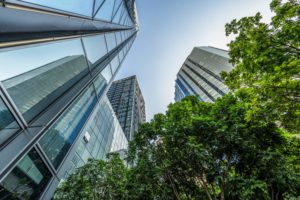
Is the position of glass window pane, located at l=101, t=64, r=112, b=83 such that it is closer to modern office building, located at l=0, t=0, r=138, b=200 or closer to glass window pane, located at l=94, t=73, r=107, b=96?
glass window pane, located at l=94, t=73, r=107, b=96

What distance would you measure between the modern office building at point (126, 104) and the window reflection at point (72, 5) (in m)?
36.9

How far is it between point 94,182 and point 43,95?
5.55 m

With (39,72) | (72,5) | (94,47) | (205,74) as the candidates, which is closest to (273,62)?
(72,5)

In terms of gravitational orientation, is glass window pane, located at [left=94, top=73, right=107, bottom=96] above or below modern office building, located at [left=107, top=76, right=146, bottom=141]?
above

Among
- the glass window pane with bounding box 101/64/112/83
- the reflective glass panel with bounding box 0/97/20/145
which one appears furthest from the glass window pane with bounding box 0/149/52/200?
the glass window pane with bounding box 101/64/112/83

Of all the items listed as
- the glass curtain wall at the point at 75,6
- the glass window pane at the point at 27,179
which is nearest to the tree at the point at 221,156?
the glass window pane at the point at 27,179

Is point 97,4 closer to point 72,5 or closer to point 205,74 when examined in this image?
point 72,5

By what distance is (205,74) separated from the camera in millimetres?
44656

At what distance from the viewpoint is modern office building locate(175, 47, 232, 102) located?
35.6 m

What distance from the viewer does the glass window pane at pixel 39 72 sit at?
3406 millimetres

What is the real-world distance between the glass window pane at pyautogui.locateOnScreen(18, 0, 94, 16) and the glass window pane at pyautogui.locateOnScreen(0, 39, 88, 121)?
0.98 metres

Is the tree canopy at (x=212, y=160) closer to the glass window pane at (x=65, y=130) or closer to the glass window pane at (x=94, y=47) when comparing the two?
the glass window pane at (x=65, y=130)

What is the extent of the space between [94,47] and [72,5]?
2734mm

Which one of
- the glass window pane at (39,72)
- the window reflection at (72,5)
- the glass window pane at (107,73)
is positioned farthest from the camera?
the glass window pane at (107,73)
